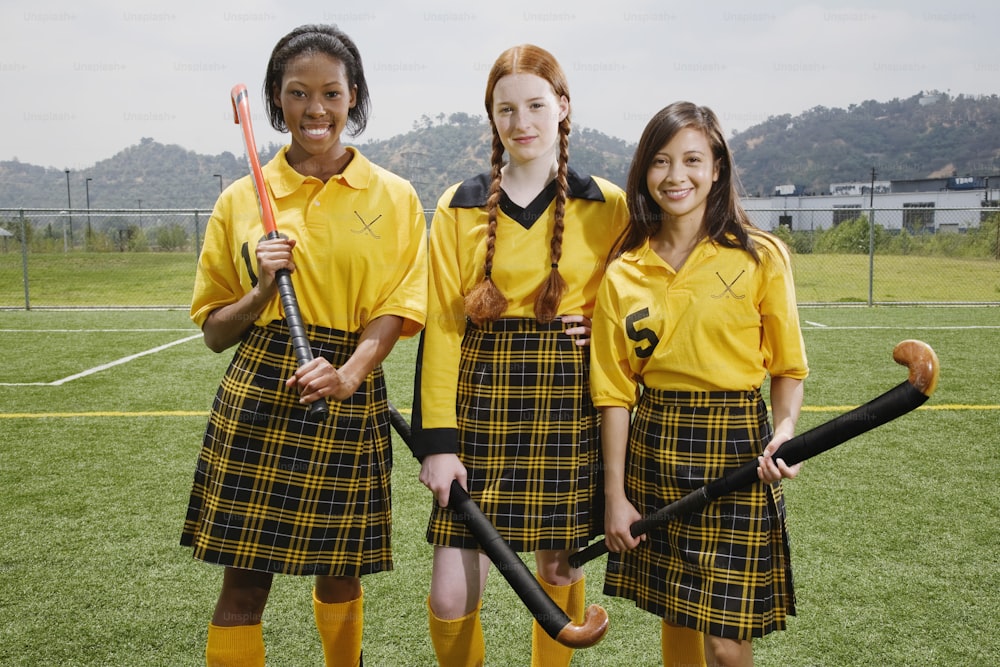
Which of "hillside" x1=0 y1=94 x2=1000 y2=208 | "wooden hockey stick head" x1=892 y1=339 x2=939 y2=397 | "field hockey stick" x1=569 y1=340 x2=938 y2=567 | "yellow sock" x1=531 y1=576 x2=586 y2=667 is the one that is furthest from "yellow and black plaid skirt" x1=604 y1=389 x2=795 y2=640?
"hillside" x1=0 y1=94 x2=1000 y2=208

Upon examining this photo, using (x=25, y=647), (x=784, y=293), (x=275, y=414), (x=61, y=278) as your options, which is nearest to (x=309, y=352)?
(x=275, y=414)

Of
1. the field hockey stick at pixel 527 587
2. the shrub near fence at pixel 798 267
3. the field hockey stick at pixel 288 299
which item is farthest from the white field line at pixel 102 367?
the field hockey stick at pixel 527 587

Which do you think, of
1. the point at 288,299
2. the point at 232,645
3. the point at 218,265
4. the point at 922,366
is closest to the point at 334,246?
the point at 288,299

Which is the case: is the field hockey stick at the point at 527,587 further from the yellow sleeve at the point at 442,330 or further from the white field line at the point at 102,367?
the white field line at the point at 102,367

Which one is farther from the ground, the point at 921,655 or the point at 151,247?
the point at 151,247

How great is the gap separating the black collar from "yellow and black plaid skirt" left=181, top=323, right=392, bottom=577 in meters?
0.46

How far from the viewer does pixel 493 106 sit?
7.01ft

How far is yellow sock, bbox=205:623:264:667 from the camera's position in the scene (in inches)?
80.9

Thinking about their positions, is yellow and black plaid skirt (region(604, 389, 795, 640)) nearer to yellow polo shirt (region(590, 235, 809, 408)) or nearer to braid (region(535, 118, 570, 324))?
yellow polo shirt (region(590, 235, 809, 408))

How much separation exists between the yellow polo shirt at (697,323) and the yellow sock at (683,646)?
0.65 m

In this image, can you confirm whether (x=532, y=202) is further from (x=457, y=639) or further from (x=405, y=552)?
(x=405, y=552)

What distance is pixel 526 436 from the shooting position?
6.85 ft

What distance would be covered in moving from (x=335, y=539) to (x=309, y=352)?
53 centimetres

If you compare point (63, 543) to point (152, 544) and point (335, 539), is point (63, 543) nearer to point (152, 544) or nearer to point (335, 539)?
point (152, 544)
